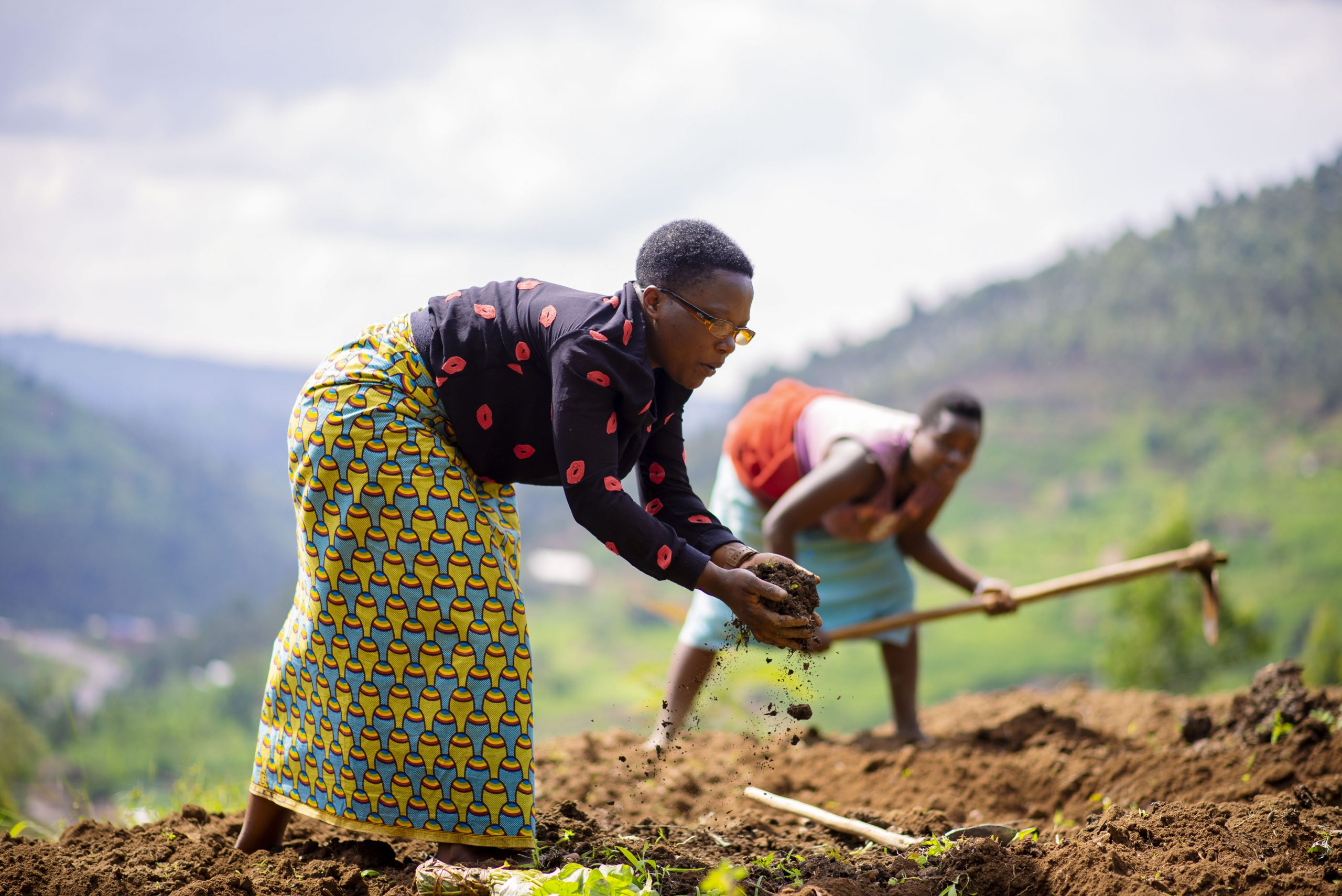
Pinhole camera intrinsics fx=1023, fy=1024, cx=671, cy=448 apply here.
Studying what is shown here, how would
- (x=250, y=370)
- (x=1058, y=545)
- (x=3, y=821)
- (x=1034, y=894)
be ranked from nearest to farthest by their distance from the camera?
(x=1034, y=894), (x=3, y=821), (x=1058, y=545), (x=250, y=370)

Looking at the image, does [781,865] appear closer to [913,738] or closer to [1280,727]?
[913,738]

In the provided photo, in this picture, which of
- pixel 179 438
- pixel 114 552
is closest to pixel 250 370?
pixel 179 438

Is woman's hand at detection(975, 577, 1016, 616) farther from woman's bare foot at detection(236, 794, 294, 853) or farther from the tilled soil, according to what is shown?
woman's bare foot at detection(236, 794, 294, 853)

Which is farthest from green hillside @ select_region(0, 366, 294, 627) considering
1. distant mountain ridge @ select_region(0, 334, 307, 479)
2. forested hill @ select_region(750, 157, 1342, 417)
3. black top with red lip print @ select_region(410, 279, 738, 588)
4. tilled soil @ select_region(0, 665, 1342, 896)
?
black top with red lip print @ select_region(410, 279, 738, 588)

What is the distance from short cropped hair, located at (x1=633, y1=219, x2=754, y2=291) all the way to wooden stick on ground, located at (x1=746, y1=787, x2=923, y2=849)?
5.27 feet

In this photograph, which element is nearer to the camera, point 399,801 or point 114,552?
point 399,801

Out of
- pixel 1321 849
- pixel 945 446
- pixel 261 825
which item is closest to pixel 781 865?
pixel 1321 849

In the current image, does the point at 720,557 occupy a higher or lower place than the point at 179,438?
lower

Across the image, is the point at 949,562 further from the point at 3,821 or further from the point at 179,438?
the point at 179,438

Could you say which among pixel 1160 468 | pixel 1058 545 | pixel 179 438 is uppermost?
pixel 179 438

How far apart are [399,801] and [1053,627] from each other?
19.9m

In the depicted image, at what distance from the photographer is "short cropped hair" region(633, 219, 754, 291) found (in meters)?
2.35

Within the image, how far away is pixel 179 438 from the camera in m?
47.2

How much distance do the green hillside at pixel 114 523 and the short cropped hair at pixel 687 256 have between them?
123ft
